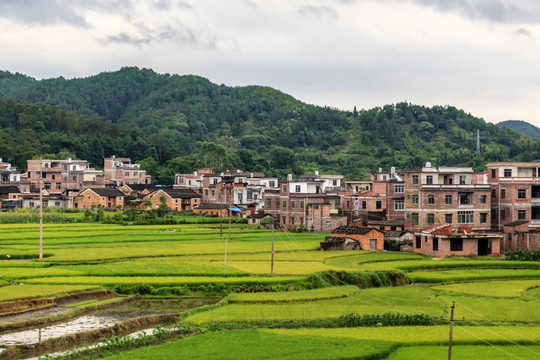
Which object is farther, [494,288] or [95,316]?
[494,288]

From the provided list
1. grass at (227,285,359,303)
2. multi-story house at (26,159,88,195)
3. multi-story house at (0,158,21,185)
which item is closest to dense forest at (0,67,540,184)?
multi-story house at (0,158,21,185)

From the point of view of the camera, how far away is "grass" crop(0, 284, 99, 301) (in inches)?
1319

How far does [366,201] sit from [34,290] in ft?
140

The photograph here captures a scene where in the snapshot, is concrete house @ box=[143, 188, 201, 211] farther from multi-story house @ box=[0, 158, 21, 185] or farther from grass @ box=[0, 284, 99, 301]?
grass @ box=[0, 284, 99, 301]

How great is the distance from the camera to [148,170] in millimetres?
125000

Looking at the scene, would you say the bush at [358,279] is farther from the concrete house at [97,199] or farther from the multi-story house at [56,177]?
the multi-story house at [56,177]

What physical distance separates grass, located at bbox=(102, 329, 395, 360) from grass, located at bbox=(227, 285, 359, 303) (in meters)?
7.23

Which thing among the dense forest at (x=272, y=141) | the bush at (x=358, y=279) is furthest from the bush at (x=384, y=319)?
the dense forest at (x=272, y=141)

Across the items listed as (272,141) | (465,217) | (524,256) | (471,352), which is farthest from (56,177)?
(471,352)

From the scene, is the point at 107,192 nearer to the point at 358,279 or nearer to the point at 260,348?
the point at 358,279

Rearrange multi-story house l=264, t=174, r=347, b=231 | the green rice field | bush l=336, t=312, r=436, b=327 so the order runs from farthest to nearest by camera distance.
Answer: multi-story house l=264, t=174, r=347, b=231, bush l=336, t=312, r=436, b=327, the green rice field

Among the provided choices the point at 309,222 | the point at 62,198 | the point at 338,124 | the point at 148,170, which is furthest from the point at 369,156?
the point at 309,222

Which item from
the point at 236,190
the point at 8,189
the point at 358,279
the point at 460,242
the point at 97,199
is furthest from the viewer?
the point at 8,189

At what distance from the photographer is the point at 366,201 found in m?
72.8
